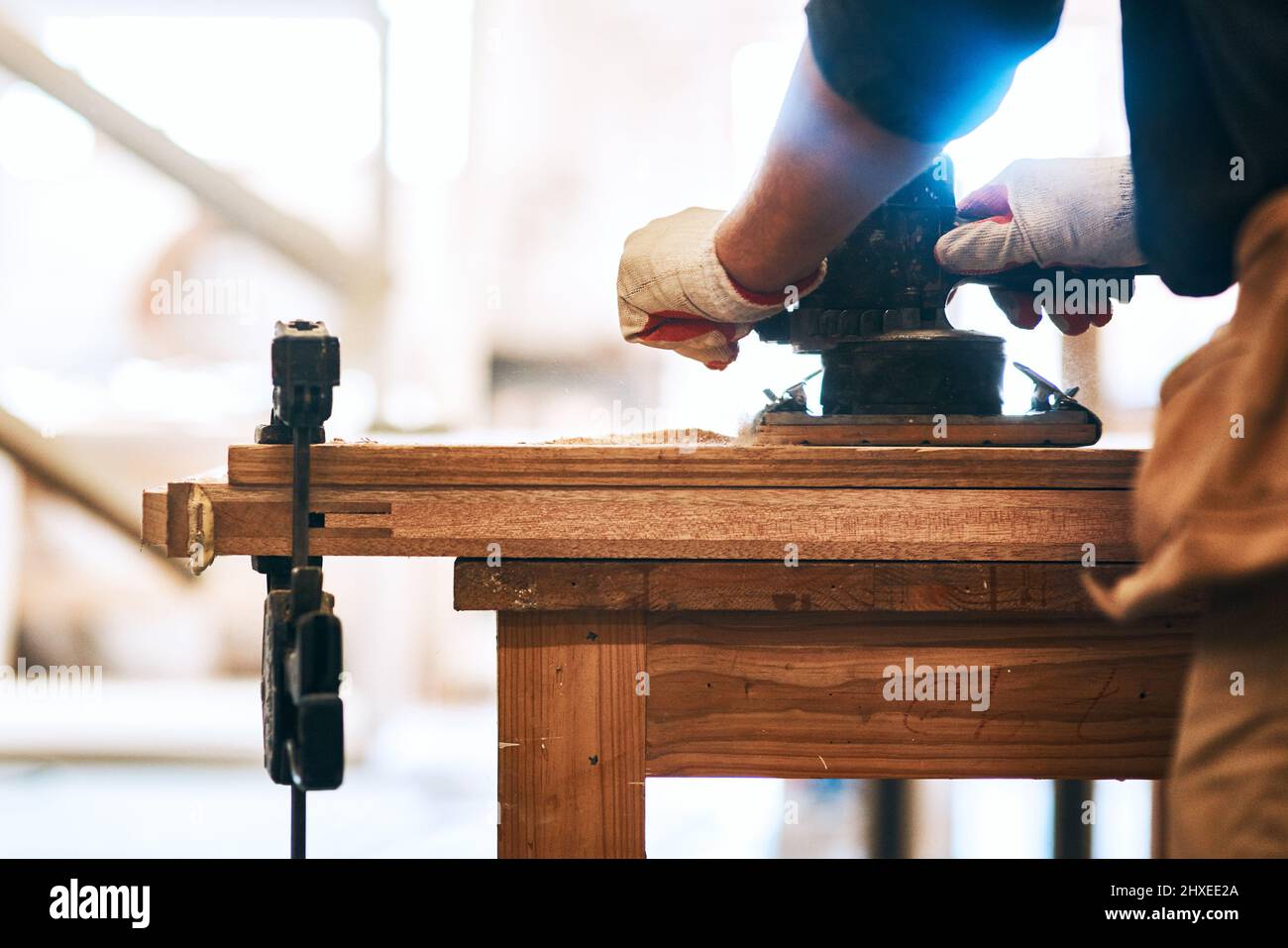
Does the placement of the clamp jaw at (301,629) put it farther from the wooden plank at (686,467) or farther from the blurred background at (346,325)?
the blurred background at (346,325)

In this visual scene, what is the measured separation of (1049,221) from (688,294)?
1.13 feet

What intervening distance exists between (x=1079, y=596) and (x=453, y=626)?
174 centimetres

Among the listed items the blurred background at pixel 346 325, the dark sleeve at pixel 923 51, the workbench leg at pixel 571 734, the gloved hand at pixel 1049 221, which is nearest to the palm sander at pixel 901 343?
the gloved hand at pixel 1049 221

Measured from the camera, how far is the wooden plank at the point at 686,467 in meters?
0.95

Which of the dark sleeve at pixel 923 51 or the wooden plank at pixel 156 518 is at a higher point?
the dark sleeve at pixel 923 51

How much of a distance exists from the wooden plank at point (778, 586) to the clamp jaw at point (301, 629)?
0.15 metres

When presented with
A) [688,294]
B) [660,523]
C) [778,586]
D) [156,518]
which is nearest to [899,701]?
[778,586]

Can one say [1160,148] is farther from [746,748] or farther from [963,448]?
[746,748]

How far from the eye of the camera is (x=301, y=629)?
2.64ft

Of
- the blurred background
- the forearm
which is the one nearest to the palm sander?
the forearm

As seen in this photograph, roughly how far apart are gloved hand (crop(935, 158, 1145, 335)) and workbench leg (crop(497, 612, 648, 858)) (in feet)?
1.63

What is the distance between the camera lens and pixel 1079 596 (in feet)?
3.13

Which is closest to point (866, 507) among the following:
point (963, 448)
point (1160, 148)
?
point (963, 448)

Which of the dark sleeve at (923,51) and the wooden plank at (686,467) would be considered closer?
the dark sleeve at (923,51)
